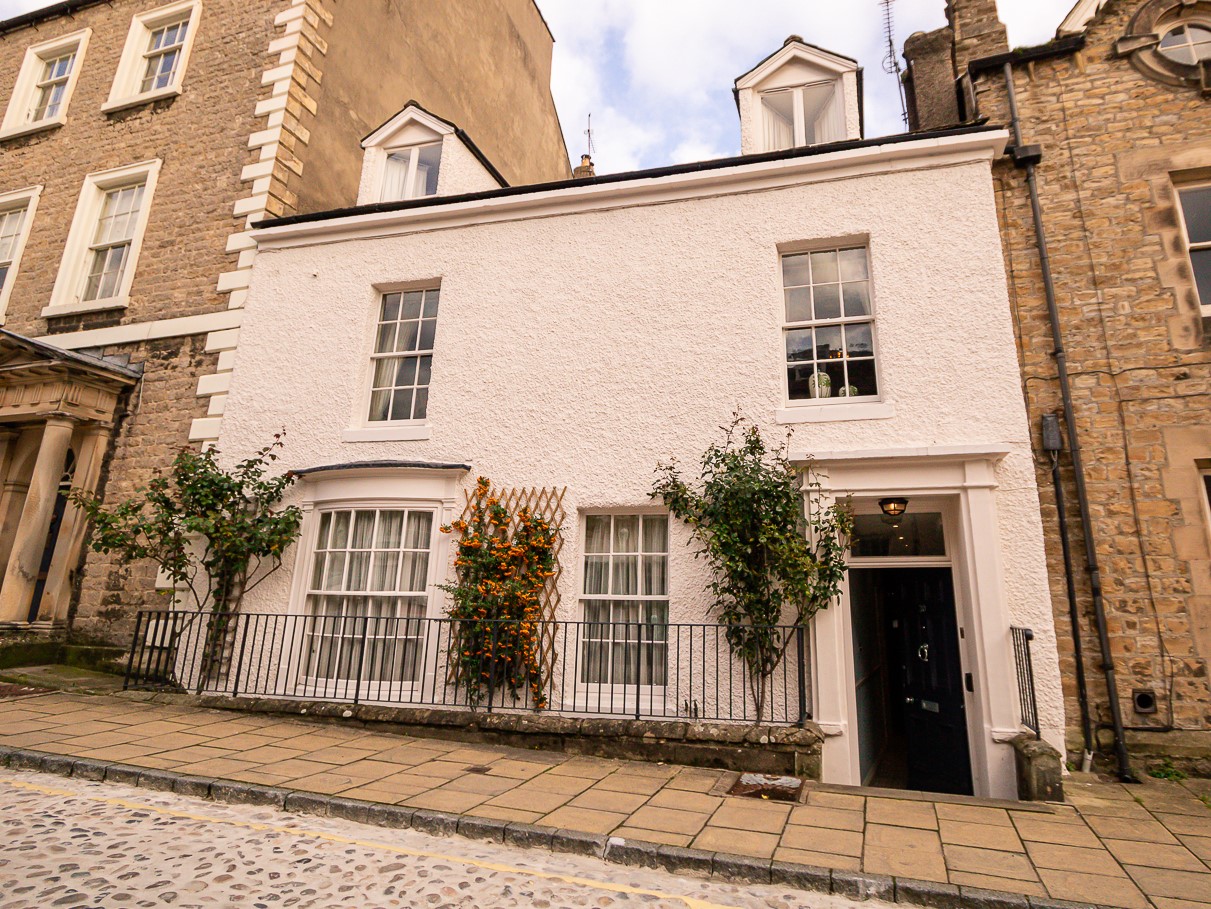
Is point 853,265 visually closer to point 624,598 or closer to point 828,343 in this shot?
point 828,343

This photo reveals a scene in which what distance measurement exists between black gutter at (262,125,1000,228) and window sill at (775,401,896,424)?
3.02m

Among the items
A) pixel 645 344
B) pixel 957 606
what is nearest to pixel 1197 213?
pixel 957 606

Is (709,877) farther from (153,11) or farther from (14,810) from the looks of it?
(153,11)

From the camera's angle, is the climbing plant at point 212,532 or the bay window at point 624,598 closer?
the bay window at point 624,598

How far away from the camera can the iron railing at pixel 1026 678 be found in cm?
571

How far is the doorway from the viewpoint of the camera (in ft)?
21.4

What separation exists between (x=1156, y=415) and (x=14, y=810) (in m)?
9.79

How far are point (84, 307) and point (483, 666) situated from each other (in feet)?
30.0

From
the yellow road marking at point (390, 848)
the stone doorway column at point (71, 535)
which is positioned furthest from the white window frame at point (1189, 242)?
the stone doorway column at point (71, 535)

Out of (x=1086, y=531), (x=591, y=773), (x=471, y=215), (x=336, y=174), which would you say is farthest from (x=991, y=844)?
(x=336, y=174)

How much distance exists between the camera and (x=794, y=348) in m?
7.47

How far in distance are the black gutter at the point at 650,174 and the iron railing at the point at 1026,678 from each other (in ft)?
17.2

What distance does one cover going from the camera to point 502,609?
698 cm

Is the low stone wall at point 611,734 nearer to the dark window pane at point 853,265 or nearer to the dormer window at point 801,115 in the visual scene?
the dark window pane at point 853,265
